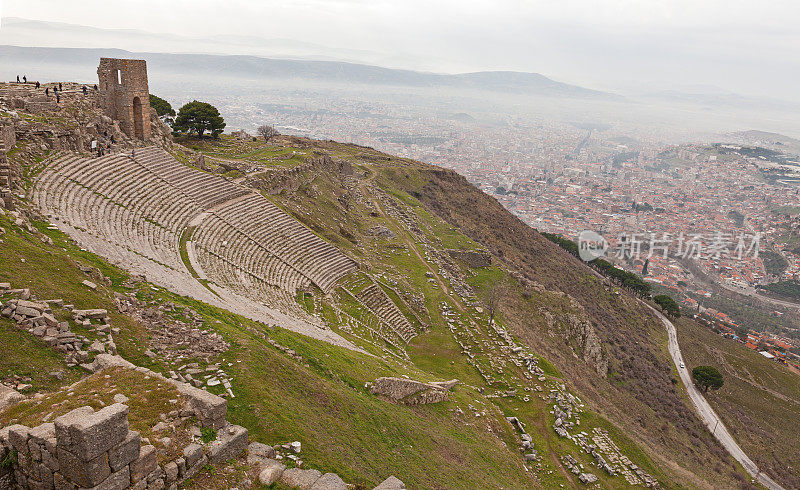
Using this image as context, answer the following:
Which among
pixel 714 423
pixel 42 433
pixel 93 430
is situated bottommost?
pixel 714 423

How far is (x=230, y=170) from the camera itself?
39031 mm

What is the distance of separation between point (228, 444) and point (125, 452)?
81.7 inches

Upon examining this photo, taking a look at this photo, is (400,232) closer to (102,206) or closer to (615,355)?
(615,355)

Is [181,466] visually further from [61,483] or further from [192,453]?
[61,483]

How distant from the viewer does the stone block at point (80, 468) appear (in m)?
6.67

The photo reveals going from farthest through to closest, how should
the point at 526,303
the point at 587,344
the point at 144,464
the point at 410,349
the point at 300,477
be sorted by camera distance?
the point at 526,303, the point at 587,344, the point at 410,349, the point at 300,477, the point at 144,464

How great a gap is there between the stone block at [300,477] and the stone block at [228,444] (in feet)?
3.63

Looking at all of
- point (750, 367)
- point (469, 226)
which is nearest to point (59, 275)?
point (469, 226)

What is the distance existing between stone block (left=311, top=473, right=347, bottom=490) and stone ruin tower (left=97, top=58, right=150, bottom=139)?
3299 cm

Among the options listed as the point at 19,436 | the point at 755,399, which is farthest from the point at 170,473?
the point at 755,399

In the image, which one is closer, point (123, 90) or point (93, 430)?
point (93, 430)

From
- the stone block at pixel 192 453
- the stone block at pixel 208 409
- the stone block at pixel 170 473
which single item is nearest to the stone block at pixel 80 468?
the stone block at pixel 170 473

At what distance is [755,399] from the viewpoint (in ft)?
160

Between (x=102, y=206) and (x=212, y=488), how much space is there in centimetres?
2014
